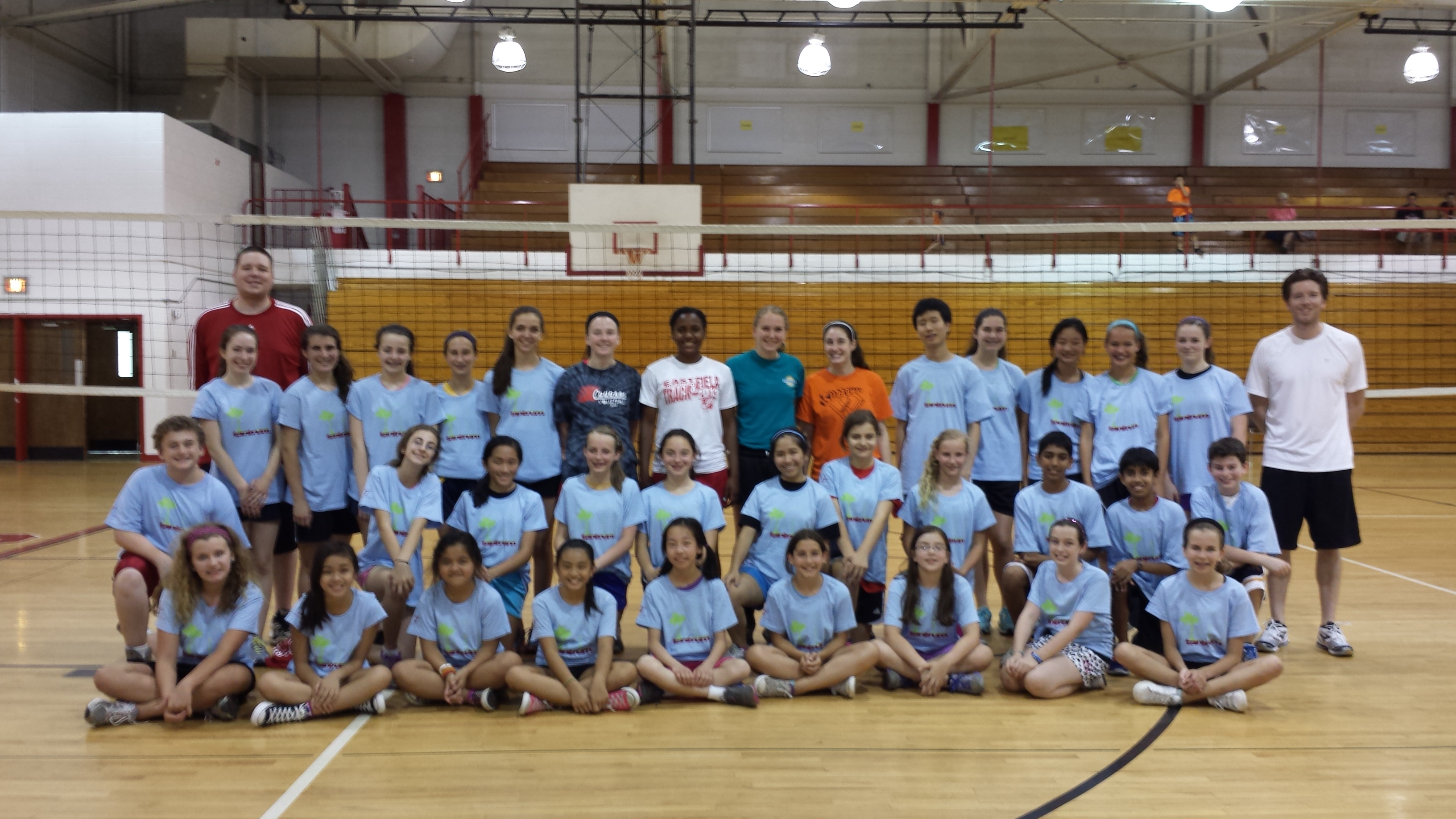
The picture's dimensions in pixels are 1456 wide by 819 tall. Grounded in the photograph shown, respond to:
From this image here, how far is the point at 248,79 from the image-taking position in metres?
17.0

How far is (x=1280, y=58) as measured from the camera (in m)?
16.1

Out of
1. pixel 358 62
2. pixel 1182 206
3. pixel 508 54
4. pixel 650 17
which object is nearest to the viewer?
pixel 508 54

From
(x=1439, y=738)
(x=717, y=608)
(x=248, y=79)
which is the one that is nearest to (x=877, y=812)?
(x=717, y=608)

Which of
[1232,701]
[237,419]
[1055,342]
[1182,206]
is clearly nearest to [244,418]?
[237,419]

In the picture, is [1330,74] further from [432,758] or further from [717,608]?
[432,758]

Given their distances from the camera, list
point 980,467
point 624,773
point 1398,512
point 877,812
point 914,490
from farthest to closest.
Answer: point 1398,512, point 980,467, point 914,490, point 624,773, point 877,812

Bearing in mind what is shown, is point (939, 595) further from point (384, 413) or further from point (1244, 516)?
point (384, 413)

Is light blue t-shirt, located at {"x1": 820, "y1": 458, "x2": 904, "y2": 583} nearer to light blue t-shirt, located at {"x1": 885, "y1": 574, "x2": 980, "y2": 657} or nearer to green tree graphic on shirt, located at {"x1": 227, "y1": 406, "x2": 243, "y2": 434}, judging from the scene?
light blue t-shirt, located at {"x1": 885, "y1": 574, "x2": 980, "y2": 657}

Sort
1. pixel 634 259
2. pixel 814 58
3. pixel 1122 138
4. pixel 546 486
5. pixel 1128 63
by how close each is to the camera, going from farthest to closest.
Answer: pixel 1122 138 < pixel 1128 63 < pixel 814 58 < pixel 634 259 < pixel 546 486

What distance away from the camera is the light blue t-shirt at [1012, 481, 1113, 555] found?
4559 millimetres

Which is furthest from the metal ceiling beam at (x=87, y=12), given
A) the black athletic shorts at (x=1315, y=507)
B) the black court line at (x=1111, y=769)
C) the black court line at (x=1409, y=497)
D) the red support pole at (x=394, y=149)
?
the black court line at (x=1409, y=497)

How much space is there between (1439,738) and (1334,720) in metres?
0.34

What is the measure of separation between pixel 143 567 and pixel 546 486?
1.69 m

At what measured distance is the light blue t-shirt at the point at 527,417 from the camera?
4.69m
